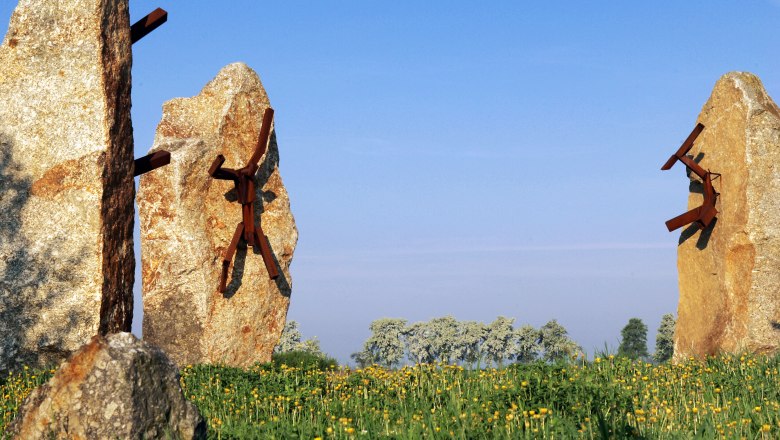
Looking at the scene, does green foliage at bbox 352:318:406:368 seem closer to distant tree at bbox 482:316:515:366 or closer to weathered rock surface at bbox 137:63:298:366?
distant tree at bbox 482:316:515:366

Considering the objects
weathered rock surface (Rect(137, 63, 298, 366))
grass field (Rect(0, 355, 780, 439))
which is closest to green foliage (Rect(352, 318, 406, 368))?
weathered rock surface (Rect(137, 63, 298, 366))

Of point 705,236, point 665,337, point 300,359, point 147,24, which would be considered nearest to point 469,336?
point 300,359

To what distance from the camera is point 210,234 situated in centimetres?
1625

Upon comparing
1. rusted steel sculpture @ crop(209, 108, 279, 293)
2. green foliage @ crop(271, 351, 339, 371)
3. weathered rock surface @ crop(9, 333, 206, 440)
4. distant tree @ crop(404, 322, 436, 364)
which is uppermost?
rusted steel sculpture @ crop(209, 108, 279, 293)

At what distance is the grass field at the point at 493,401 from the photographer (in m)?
8.23

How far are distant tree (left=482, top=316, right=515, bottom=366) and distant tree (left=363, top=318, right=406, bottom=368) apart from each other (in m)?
2.30

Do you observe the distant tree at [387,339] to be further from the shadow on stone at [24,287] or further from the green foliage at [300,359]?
the shadow on stone at [24,287]

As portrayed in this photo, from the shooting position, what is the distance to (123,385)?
23.9ft

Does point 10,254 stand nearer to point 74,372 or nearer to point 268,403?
point 268,403

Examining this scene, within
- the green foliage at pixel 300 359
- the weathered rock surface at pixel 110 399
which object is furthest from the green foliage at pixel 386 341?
the weathered rock surface at pixel 110 399

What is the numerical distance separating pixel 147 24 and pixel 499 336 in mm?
12153

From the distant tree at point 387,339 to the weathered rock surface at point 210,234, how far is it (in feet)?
21.4

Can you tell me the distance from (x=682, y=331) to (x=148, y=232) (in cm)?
1099

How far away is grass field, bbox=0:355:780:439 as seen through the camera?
8.23 m
